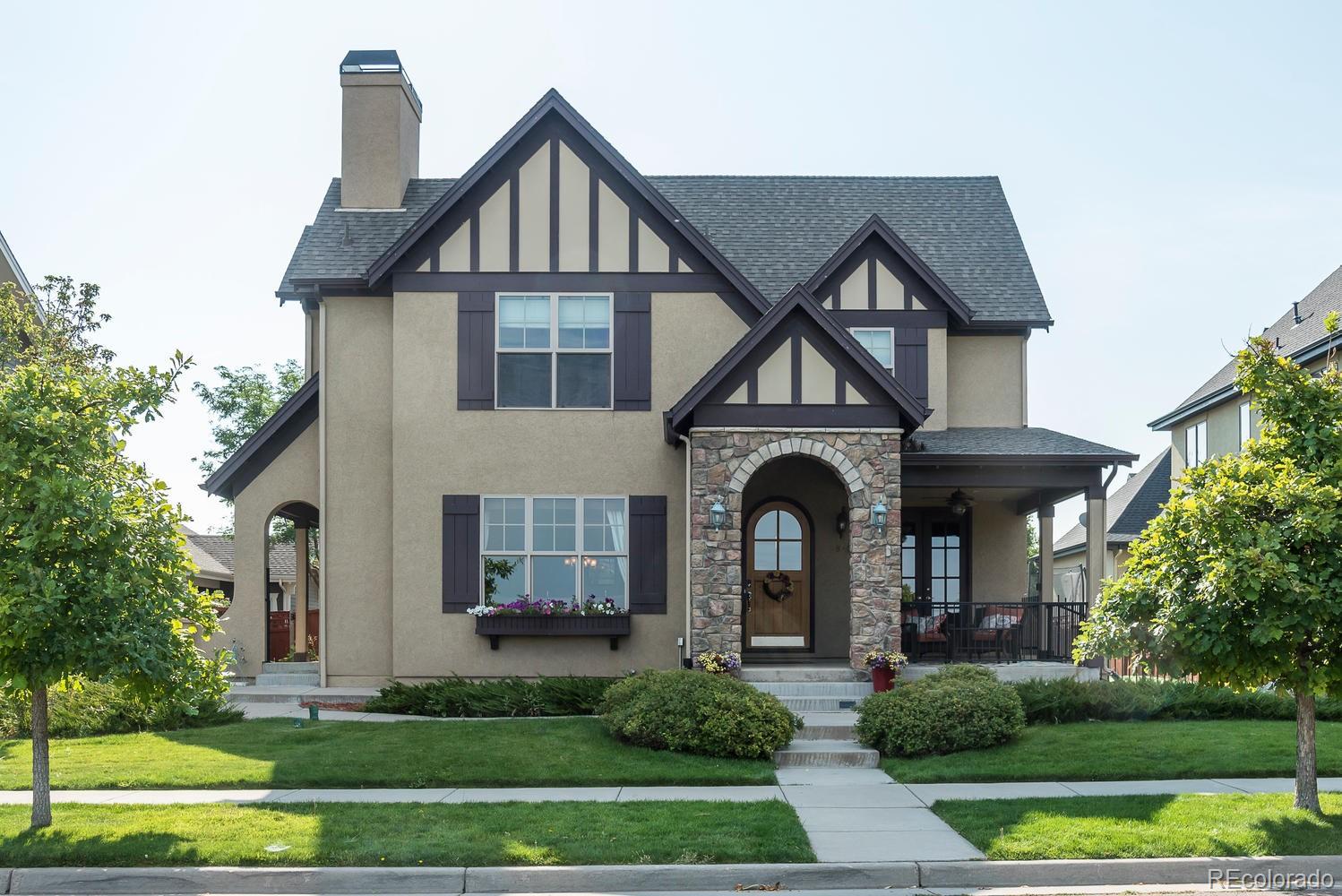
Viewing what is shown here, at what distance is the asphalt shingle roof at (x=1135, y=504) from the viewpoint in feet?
112

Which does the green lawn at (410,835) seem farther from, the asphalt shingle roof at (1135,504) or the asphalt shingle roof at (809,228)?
the asphalt shingle roof at (1135,504)

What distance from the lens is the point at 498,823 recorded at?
962 centimetres

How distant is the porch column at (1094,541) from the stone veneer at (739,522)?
3.44 m

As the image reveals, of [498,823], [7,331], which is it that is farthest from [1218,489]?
[7,331]

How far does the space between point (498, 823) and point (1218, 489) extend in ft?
20.8

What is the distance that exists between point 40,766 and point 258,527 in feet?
29.8

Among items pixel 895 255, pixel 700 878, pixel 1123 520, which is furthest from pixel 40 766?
pixel 1123 520

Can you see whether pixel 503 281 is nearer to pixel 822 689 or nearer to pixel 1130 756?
pixel 822 689

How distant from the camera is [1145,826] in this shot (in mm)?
9266

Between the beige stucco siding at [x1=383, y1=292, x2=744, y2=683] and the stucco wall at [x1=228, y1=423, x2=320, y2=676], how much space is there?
176 cm

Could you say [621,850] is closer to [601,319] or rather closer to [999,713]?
[999,713]

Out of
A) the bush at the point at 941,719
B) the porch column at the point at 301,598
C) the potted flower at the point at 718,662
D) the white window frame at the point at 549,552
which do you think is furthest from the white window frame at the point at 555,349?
the bush at the point at 941,719

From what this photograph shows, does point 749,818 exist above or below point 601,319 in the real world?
below

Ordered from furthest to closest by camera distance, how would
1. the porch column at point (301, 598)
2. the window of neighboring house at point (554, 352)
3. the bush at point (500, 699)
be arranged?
the porch column at point (301, 598)
the window of neighboring house at point (554, 352)
the bush at point (500, 699)
